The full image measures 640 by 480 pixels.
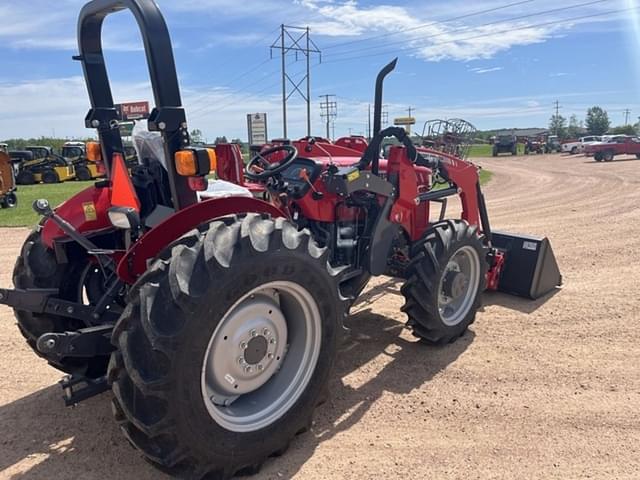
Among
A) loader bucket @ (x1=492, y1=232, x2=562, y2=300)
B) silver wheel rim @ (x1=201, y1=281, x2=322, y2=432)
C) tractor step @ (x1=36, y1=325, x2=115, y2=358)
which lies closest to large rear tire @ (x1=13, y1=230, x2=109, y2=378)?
tractor step @ (x1=36, y1=325, x2=115, y2=358)

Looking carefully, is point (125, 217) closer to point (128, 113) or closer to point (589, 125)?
point (128, 113)

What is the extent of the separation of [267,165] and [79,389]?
2.36 m

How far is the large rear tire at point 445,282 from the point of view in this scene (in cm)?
432

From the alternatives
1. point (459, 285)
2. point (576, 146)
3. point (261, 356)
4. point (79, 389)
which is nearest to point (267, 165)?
point (459, 285)

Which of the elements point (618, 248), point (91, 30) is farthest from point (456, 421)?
point (618, 248)

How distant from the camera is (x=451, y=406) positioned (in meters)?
3.63

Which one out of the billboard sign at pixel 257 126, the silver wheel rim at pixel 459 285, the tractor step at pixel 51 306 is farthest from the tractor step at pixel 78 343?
the billboard sign at pixel 257 126

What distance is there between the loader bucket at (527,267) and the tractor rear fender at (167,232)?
12.1 ft

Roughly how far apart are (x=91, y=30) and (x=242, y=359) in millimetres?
2185

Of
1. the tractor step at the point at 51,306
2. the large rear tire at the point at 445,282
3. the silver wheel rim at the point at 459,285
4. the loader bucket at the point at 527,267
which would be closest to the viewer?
the tractor step at the point at 51,306

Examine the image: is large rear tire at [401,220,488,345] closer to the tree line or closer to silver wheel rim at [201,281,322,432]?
silver wheel rim at [201,281,322,432]

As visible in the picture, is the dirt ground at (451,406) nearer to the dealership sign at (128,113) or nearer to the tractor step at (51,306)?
the tractor step at (51,306)

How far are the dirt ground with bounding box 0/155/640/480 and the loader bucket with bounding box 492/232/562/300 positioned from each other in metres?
0.17

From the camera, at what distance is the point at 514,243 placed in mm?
5785
